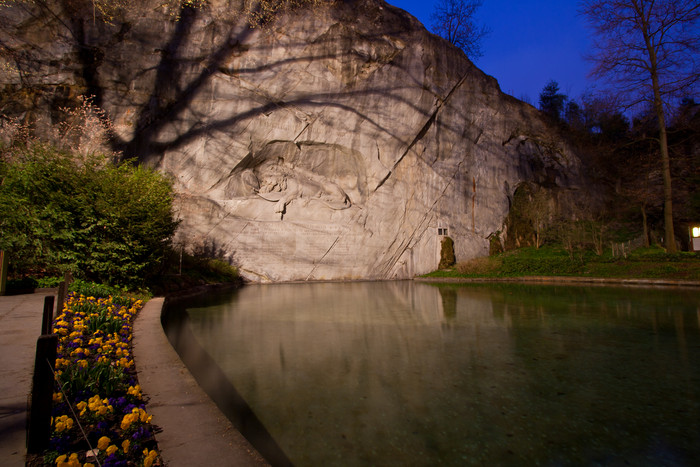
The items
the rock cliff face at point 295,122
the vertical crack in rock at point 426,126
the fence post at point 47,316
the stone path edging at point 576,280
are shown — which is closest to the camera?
the fence post at point 47,316

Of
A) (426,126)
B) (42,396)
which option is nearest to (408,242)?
(426,126)

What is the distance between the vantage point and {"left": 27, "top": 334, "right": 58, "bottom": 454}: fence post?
182cm

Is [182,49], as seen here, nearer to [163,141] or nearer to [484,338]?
[163,141]

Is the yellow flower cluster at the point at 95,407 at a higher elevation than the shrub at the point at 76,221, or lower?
lower

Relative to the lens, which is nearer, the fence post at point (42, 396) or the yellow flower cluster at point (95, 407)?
the fence post at point (42, 396)

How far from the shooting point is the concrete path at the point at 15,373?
203cm

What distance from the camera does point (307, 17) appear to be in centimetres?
2111

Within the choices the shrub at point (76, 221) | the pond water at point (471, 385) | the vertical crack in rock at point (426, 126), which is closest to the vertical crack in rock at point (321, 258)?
the vertical crack in rock at point (426, 126)

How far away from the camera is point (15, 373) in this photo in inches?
124

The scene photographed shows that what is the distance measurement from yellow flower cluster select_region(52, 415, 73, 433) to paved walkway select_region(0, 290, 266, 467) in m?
0.16

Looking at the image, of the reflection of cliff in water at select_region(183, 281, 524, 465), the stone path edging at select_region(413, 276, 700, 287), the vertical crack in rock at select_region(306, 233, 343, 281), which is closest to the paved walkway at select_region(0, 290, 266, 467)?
the reflection of cliff in water at select_region(183, 281, 524, 465)

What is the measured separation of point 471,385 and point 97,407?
3.19 m

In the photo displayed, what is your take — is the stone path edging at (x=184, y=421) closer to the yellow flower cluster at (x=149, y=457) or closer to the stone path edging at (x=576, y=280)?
the yellow flower cluster at (x=149, y=457)

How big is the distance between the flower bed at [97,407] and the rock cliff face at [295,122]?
15418 mm
